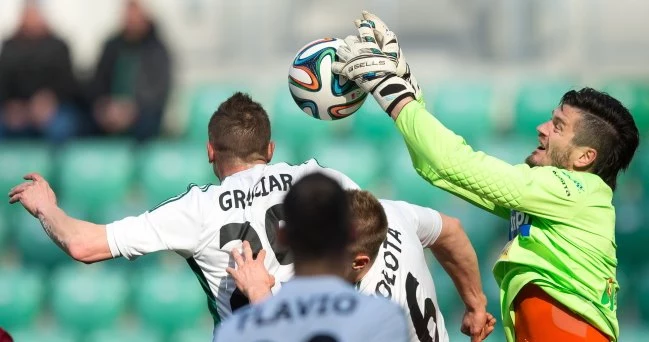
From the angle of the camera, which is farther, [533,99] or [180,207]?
[533,99]

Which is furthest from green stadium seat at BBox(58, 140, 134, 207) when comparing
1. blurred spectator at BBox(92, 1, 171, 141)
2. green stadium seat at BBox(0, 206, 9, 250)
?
green stadium seat at BBox(0, 206, 9, 250)

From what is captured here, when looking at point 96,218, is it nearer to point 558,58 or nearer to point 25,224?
point 25,224

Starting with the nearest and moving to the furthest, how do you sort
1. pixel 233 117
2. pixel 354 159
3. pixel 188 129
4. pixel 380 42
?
pixel 380 42
pixel 233 117
pixel 354 159
pixel 188 129

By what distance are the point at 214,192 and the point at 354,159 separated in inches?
175

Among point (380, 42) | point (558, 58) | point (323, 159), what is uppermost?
point (380, 42)

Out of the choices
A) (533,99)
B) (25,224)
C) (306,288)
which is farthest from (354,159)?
(306,288)

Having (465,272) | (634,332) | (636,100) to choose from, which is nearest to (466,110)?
(636,100)

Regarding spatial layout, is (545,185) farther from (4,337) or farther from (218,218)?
(4,337)

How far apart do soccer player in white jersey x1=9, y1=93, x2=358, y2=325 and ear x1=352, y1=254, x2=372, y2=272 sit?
505mm

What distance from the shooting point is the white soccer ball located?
5125mm

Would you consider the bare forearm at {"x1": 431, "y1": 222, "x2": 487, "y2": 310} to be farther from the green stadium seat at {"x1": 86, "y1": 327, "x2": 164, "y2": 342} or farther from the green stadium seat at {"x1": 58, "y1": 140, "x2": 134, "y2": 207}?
the green stadium seat at {"x1": 58, "y1": 140, "x2": 134, "y2": 207}

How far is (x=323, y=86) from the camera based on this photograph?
5141 millimetres

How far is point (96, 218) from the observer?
952cm

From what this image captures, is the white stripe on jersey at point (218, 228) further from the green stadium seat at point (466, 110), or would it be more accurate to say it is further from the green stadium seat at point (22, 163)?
the green stadium seat at point (22, 163)
